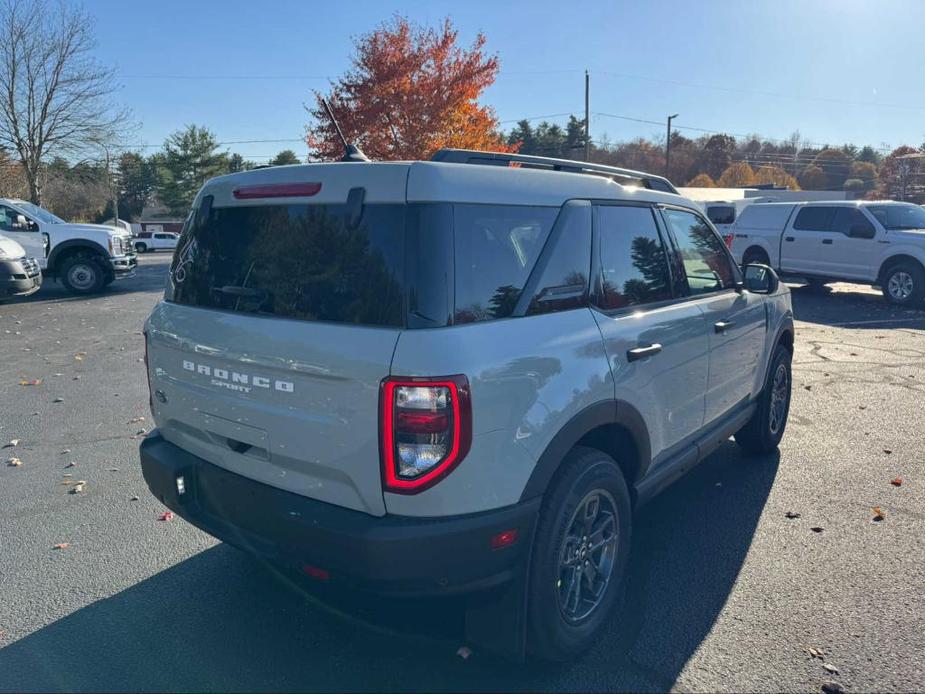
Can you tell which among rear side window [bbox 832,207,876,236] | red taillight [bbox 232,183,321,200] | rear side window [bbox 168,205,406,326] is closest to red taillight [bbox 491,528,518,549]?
rear side window [bbox 168,205,406,326]

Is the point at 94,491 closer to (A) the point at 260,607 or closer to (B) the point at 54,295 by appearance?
(A) the point at 260,607

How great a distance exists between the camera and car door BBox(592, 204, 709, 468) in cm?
302

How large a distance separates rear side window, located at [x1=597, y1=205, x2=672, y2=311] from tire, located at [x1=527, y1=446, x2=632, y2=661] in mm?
771

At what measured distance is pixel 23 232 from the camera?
1433 cm

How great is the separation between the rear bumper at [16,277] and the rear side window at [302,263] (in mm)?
11157

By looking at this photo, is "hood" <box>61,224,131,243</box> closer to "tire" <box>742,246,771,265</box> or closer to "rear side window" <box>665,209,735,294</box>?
"tire" <box>742,246,771,265</box>

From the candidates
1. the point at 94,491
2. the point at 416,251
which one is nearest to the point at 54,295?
the point at 94,491

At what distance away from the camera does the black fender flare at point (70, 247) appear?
1477cm

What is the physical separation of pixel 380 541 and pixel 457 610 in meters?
1.12

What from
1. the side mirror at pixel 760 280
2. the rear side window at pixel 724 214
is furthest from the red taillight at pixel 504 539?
the rear side window at pixel 724 214

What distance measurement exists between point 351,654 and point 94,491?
2.58m

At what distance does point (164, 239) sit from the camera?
48.3 meters

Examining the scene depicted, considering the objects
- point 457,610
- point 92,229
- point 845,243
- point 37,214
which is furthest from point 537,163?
point 37,214

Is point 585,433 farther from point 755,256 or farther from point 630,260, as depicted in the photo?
point 755,256
